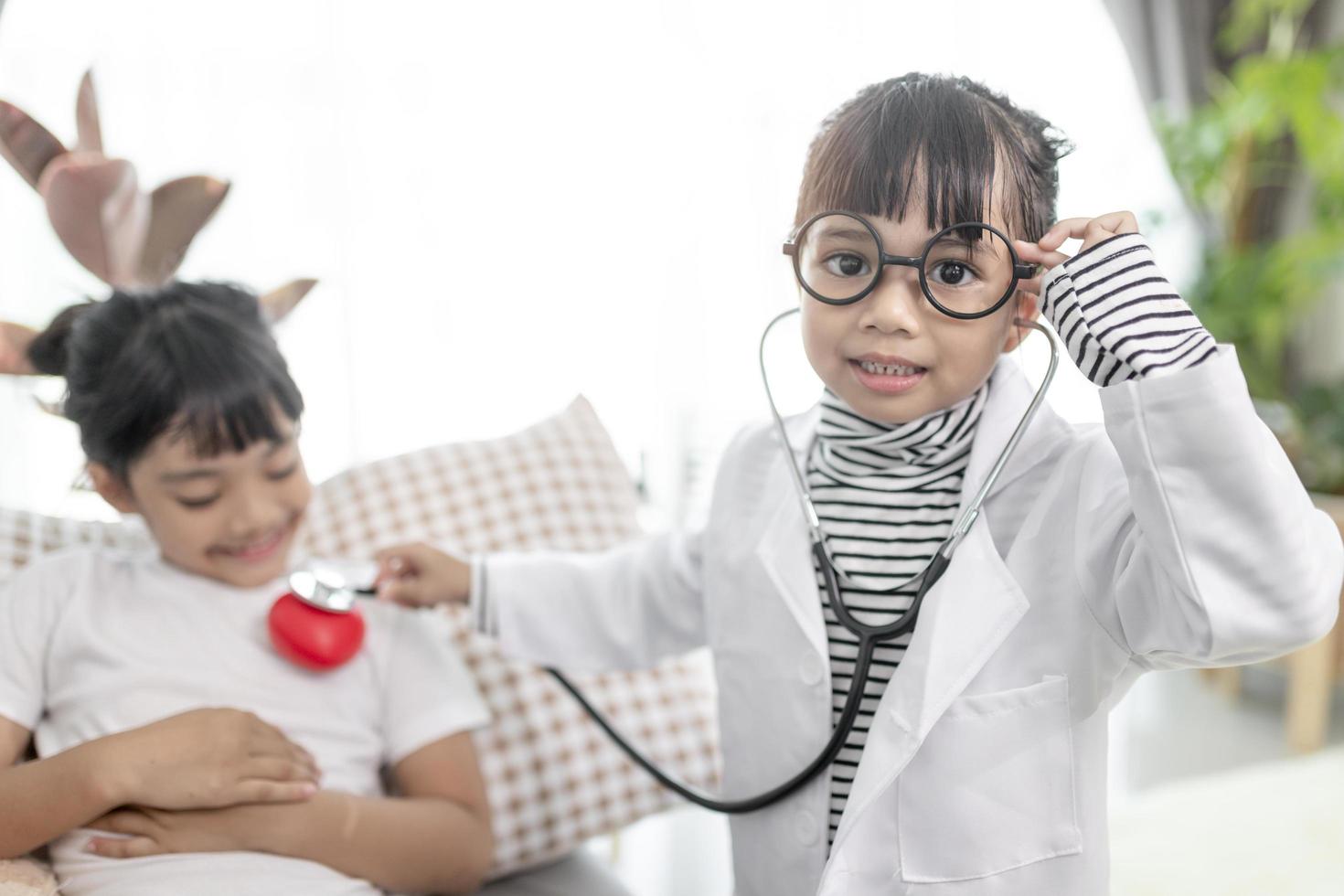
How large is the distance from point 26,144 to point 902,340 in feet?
3.84

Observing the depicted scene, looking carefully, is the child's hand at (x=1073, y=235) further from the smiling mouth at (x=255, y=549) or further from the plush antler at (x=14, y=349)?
the plush antler at (x=14, y=349)

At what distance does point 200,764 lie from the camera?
103cm

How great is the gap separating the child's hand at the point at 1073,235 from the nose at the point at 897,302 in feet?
0.27

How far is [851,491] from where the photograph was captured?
1.02 metres

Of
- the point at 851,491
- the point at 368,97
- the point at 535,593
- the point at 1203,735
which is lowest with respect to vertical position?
the point at 1203,735

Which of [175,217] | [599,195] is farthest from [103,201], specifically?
[599,195]

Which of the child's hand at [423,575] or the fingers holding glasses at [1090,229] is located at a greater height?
the fingers holding glasses at [1090,229]

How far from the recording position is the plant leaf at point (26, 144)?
1.39 metres

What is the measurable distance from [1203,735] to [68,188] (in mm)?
2373

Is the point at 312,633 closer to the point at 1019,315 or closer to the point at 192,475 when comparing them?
the point at 192,475

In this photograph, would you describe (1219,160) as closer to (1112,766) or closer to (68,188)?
(1112,766)

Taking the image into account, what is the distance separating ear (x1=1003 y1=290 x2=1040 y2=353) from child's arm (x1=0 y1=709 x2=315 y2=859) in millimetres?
767

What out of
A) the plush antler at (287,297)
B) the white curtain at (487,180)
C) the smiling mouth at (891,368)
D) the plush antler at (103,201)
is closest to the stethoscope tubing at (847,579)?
the smiling mouth at (891,368)

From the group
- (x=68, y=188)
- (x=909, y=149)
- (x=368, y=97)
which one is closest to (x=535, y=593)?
(x=909, y=149)
